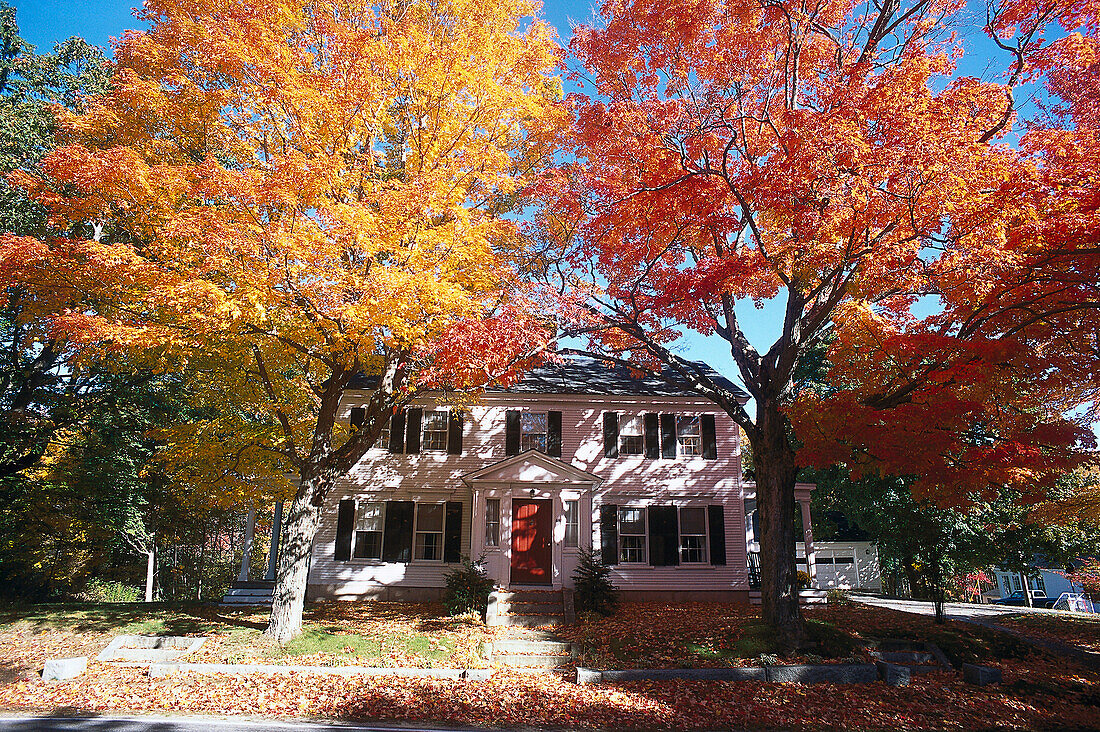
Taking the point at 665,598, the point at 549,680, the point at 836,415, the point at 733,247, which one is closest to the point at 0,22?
the point at 733,247

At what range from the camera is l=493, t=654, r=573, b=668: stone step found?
36.6 feet

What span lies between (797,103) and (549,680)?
11606 millimetres

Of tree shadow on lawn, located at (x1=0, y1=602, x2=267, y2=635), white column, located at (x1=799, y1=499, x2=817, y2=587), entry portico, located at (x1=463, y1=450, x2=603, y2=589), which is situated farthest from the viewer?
white column, located at (x1=799, y1=499, x2=817, y2=587)

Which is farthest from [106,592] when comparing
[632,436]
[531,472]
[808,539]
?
[808,539]

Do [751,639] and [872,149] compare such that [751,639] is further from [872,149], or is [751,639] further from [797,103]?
[797,103]

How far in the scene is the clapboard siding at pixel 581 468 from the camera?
1850 cm

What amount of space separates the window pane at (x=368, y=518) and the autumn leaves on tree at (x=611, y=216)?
5900 millimetres

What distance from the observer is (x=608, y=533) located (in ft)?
62.1

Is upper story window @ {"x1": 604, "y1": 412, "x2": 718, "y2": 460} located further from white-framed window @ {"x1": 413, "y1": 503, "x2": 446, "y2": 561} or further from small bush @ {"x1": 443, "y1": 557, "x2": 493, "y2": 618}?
small bush @ {"x1": 443, "y1": 557, "x2": 493, "y2": 618}

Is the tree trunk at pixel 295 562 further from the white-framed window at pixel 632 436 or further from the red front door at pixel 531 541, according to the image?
the white-framed window at pixel 632 436

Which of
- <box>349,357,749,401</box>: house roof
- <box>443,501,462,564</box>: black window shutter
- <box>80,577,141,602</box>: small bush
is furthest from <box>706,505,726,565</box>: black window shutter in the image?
<box>80,577,141,602</box>: small bush

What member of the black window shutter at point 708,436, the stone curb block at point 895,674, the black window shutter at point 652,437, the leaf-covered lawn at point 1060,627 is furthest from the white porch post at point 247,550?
the leaf-covered lawn at point 1060,627

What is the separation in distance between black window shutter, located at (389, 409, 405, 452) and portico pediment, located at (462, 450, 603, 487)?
2.80 meters

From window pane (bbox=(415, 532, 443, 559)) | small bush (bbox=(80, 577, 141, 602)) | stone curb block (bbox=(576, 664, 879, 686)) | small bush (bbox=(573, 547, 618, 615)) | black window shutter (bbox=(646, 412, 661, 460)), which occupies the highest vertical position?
black window shutter (bbox=(646, 412, 661, 460))
